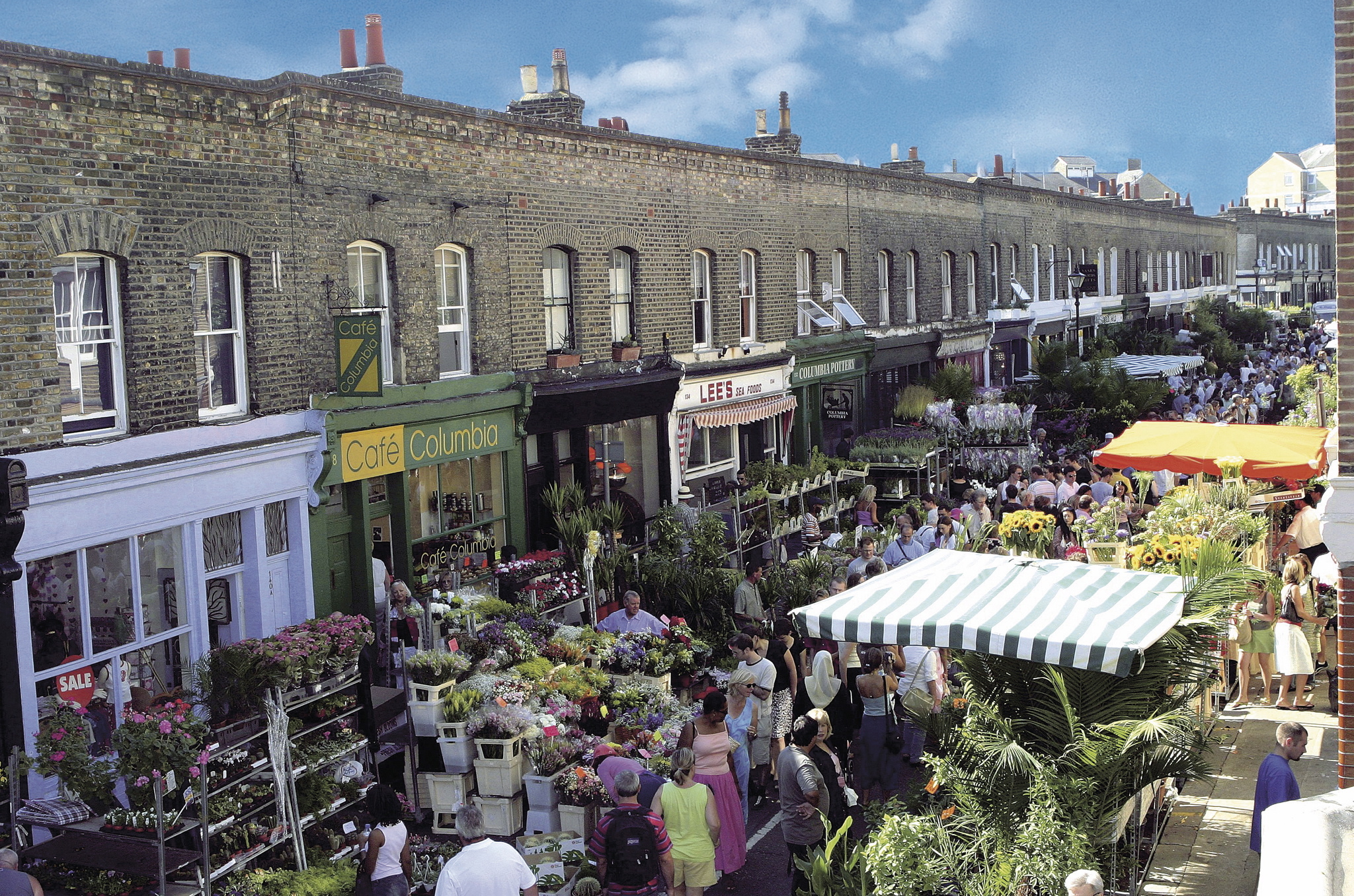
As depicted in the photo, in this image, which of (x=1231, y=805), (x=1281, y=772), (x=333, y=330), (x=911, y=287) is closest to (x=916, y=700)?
(x=1231, y=805)

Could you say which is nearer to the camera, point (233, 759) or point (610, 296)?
point (233, 759)

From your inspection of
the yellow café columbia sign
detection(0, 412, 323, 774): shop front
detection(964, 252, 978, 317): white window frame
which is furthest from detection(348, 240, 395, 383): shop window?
detection(964, 252, 978, 317): white window frame

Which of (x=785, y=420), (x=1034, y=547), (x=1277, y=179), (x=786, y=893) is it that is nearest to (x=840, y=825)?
(x=786, y=893)

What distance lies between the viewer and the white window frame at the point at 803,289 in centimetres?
2508

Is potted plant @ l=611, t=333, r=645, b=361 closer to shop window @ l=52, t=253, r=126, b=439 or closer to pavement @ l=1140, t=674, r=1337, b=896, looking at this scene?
shop window @ l=52, t=253, r=126, b=439

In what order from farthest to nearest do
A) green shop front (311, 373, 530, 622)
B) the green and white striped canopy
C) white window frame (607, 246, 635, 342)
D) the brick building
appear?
1. white window frame (607, 246, 635, 342)
2. green shop front (311, 373, 530, 622)
3. the brick building
4. the green and white striped canopy

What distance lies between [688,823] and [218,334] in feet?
23.8

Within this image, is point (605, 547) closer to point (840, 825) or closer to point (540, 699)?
point (540, 699)

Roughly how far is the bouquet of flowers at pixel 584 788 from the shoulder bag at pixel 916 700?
8.50 ft

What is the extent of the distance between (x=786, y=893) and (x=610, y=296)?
11286 millimetres

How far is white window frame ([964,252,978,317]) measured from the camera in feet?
111

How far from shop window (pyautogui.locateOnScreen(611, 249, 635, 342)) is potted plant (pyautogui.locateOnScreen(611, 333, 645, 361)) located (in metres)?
0.33

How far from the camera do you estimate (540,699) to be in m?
11.5

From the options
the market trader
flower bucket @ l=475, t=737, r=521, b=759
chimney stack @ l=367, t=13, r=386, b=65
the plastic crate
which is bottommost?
the plastic crate
